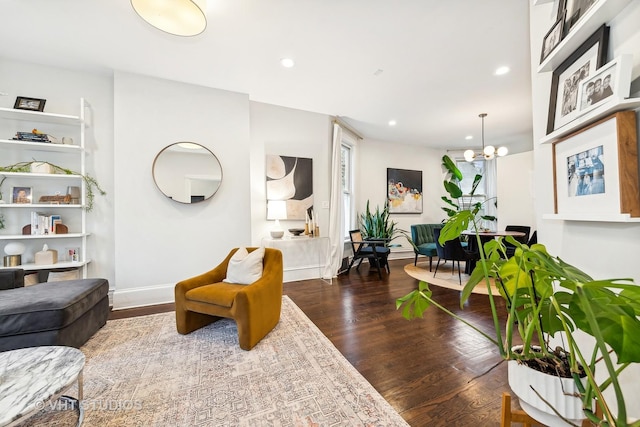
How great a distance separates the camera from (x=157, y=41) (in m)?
2.39

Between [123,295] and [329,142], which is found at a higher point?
[329,142]

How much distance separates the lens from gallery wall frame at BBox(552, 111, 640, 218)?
80cm

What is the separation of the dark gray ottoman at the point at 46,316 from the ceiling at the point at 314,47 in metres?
2.37

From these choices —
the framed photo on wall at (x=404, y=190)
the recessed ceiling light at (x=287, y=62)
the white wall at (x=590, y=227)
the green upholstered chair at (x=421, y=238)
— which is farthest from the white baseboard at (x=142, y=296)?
the framed photo on wall at (x=404, y=190)

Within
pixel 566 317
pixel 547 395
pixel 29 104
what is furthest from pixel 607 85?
pixel 29 104

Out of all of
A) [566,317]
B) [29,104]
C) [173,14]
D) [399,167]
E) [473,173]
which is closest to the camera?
[566,317]

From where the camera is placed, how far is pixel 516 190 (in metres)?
5.37

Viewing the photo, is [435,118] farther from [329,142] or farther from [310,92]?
[310,92]

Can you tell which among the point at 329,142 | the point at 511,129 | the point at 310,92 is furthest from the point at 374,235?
the point at 511,129

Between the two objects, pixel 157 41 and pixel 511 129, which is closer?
pixel 157 41

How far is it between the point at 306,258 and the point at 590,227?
3494 millimetres

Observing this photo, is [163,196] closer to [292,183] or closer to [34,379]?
[292,183]

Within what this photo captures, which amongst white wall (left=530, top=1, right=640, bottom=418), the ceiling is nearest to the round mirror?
the ceiling

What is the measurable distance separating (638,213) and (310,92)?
3374 millimetres
